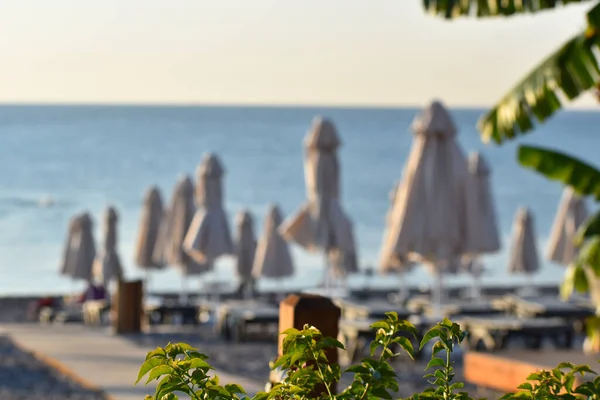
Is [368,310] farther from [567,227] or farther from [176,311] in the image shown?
[567,227]

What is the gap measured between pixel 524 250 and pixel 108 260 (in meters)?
6.05

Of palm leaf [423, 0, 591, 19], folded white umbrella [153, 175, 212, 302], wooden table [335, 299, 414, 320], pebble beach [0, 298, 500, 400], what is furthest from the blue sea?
palm leaf [423, 0, 591, 19]

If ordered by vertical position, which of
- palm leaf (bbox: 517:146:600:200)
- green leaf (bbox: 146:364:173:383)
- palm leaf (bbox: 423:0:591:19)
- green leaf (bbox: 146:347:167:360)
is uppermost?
palm leaf (bbox: 423:0:591:19)

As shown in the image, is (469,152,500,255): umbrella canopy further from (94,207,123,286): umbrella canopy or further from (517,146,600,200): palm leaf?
(517,146,600,200): palm leaf

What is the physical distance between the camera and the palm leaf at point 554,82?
27.0 feet

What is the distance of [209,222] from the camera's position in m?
18.9

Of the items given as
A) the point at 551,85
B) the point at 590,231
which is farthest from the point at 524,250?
the point at 590,231

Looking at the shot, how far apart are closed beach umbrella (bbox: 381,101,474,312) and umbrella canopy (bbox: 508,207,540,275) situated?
5.08 metres

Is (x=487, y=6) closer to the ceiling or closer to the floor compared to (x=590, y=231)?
closer to the ceiling

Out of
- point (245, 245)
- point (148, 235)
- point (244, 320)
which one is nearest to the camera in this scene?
point (244, 320)

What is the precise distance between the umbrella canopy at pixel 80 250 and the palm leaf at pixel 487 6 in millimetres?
12353

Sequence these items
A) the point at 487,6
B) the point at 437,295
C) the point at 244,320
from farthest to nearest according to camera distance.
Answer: the point at 244,320
the point at 437,295
the point at 487,6

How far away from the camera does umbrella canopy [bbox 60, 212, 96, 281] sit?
20.7 metres

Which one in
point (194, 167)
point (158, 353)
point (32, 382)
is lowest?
point (32, 382)
